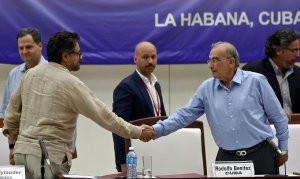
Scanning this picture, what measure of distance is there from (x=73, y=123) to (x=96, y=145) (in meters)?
2.50

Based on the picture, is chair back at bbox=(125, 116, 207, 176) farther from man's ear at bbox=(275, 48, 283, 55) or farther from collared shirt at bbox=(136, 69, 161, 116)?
man's ear at bbox=(275, 48, 283, 55)

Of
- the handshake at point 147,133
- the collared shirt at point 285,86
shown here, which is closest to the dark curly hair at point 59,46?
the handshake at point 147,133

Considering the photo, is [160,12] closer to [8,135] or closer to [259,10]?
[259,10]

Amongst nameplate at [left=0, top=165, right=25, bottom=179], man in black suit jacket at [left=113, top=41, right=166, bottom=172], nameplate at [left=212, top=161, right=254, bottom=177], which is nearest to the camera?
nameplate at [left=0, top=165, right=25, bottom=179]

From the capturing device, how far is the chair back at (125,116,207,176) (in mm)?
4078

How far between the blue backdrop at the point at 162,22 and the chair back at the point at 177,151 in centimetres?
162

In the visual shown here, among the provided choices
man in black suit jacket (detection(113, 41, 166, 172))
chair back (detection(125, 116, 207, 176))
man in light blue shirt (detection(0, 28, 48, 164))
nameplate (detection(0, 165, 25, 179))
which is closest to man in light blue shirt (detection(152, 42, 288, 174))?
chair back (detection(125, 116, 207, 176))

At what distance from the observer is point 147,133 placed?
3959 millimetres

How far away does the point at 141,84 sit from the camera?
4.78 meters

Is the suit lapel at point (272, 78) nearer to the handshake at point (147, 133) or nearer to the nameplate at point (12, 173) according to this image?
the handshake at point (147, 133)

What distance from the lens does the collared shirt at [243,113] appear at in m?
3.87

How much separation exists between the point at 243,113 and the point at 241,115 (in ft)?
0.06

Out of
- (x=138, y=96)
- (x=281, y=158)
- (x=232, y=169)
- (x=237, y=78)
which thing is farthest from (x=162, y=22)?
(x=232, y=169)

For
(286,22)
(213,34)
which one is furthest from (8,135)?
(286,22)
